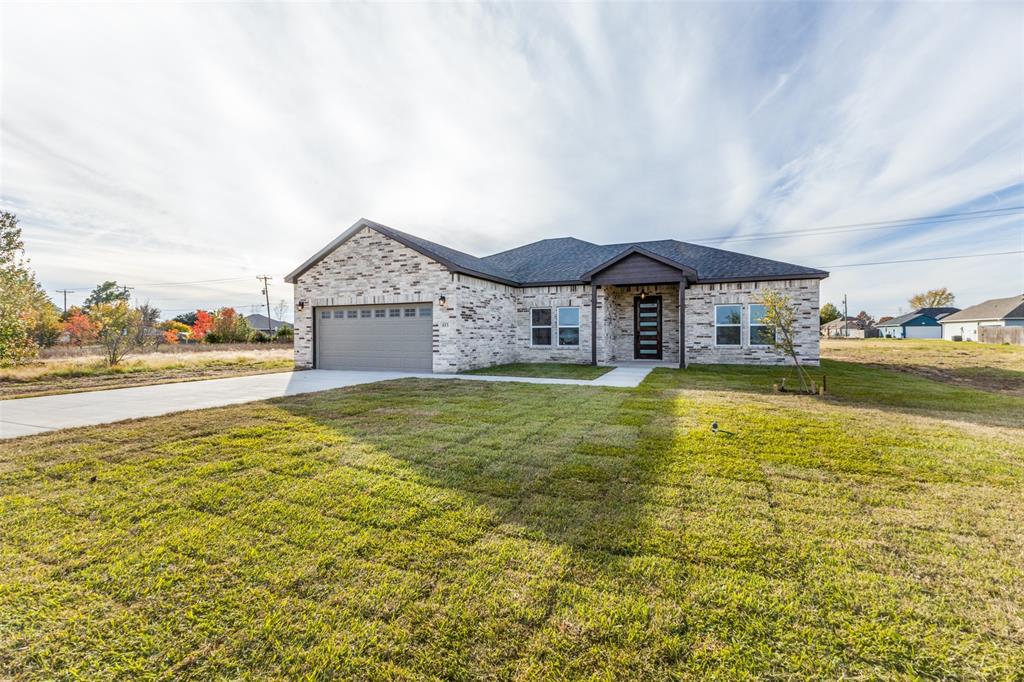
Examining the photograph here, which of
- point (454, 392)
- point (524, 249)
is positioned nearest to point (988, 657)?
point (454, 392)

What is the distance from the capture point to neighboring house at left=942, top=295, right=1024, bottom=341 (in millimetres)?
34500

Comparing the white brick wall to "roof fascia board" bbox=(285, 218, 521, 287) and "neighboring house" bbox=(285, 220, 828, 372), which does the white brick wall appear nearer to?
"neighboring house" bbox=(285, 220, 828, 372)

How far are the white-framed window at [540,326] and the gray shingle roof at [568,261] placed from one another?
111 cm

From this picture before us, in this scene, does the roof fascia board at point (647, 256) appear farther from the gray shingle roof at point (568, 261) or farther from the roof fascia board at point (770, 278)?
the roof fascia board at point (770, 278)

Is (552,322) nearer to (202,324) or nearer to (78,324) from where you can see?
(78,324)

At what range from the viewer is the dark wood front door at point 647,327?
15711 millimetres

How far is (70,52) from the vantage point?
6.96 meters

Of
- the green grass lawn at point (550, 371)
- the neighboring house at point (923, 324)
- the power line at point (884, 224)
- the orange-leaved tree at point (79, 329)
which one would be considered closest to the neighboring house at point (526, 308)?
the green grass lawn at point (550, 371)

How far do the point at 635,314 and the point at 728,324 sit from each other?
10.9 ft

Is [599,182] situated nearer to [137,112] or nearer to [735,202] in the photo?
[735,202]

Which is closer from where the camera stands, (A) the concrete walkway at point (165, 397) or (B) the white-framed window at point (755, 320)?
(A) the concrete walkway at point (165, 397)

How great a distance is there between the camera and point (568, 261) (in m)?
17.4

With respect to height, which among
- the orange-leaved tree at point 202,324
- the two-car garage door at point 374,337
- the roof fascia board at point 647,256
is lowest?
the two-car garage door at point 374,337

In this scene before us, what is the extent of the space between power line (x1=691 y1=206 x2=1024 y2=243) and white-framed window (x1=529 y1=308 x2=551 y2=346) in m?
14.2
